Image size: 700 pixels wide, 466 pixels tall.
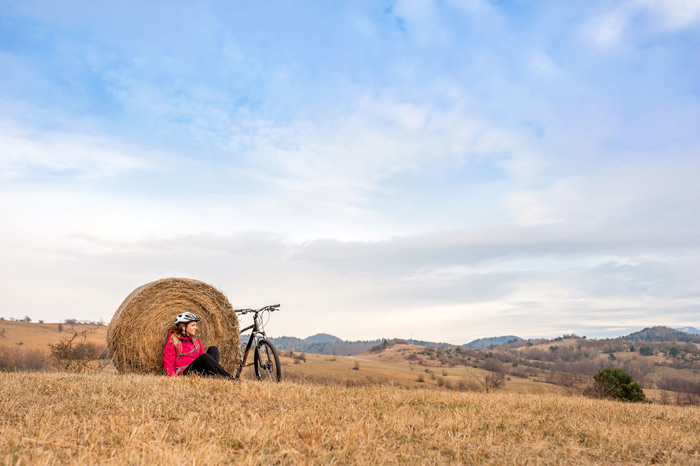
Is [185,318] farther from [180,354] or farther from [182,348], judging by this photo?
[180,354]

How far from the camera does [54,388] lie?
6867 mm

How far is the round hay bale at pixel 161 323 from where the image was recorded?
10906 millimetres

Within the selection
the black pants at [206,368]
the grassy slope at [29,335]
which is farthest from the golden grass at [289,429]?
the grassy slope at [29,335]

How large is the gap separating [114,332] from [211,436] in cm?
722

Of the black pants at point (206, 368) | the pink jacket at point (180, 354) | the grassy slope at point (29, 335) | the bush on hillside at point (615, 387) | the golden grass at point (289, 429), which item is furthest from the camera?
the grassy slope at point (29, 335)

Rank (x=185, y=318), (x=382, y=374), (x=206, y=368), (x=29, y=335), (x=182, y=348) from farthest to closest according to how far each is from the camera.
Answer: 1. (x=382, y=374)
2. (x=29, y=335)
3. (x=182, y=348)
4. (x=185, y=318)
5. (x=206, y=368)

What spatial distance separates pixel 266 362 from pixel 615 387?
87.1 ft

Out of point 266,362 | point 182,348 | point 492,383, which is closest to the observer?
point 182,348

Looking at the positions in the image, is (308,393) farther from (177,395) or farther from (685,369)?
(685,369)

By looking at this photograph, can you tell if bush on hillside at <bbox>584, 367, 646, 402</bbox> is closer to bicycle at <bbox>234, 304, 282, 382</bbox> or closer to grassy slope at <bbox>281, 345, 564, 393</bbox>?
grassy slope at <bbox>281, 345, 564, 393</bbox>

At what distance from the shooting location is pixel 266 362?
35.0ft

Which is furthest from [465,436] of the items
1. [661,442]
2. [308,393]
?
[308,393]

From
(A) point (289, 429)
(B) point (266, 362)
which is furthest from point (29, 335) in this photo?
(A) point (289, 429)

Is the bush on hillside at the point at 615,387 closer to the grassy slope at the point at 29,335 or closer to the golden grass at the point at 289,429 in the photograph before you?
the golden grass at the point at 289,429
